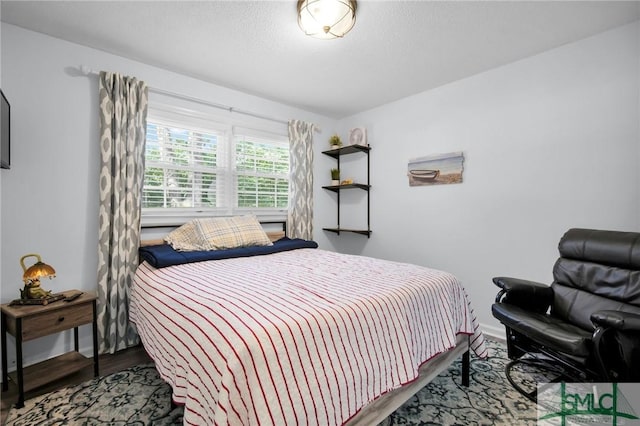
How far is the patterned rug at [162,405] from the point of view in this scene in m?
1.70

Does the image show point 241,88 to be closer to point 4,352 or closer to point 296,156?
point 296,156

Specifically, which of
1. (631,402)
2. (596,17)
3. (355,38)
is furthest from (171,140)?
(631,402)

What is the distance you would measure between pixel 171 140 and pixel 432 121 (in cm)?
290

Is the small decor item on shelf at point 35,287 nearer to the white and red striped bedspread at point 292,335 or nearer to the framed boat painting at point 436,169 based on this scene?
the white and red striped bedspread at point 292,335

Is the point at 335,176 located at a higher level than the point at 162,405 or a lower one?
higher

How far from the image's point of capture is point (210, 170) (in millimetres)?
3293

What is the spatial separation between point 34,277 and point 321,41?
2.69m

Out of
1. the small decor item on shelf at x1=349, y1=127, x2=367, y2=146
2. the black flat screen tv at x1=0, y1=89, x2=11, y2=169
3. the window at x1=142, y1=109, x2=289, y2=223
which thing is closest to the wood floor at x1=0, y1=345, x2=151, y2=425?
the window at x1=142, y1=109, x2=289, y2=223

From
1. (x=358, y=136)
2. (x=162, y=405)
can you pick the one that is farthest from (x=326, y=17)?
(x=162, y=405)

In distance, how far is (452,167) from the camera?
3.22 m

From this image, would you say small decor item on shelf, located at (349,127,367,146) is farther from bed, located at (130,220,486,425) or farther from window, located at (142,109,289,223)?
bed, located at (130,220,486,425)

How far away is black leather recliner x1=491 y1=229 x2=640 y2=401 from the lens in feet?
5.20

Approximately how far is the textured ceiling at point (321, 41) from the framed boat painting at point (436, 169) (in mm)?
842

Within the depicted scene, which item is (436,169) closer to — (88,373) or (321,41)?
(321,41)
